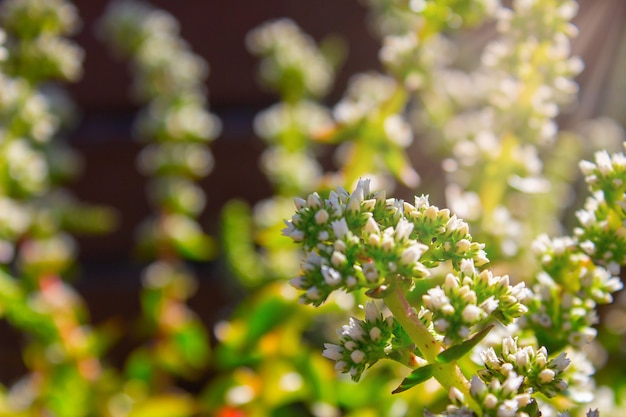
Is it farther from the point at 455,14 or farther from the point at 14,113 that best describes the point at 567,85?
the point at 14,113

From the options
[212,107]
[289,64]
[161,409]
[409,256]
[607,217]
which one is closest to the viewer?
[409,256]

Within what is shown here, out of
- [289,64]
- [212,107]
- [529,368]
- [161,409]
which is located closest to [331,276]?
[529,368]

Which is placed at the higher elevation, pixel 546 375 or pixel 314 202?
pixel 314 202

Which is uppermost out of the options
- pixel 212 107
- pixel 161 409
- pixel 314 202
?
pixel 212 107

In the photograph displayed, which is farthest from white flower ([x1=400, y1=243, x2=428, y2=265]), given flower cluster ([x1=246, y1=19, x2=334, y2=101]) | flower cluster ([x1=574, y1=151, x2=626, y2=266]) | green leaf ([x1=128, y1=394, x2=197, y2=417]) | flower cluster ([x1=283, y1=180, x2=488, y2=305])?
flower cluster ([x1=246, y1=19, x2=334, y2=101])

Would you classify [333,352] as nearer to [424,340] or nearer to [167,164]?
[424,340]

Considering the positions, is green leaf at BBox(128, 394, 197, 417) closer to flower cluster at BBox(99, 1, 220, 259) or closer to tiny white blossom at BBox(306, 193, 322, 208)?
flower cluster at BBox(99, 1, 220, 259)
